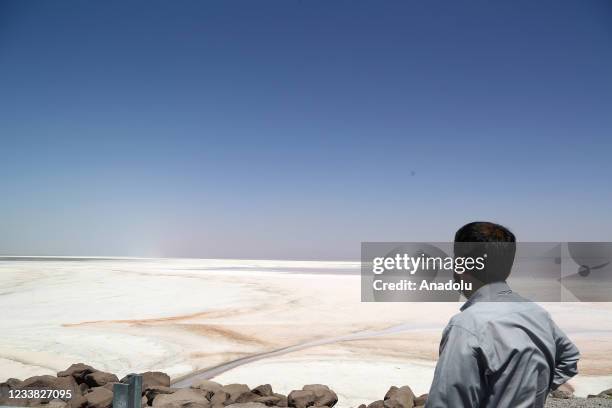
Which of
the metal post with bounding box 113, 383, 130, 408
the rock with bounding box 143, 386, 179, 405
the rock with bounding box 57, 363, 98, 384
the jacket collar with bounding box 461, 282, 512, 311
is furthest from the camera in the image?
the rock with bounding box 57, 363, 98, 384

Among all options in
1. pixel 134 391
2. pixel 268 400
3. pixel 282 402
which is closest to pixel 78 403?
pixel 268 400

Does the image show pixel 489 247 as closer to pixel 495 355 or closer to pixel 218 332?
pixel 495 355

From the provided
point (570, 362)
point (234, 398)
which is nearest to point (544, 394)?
point (570, 362)

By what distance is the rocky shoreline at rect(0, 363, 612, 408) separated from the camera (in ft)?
17.0

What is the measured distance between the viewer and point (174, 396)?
17.2ft

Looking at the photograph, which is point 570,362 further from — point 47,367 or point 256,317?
point 256,317

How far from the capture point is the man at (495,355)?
148 cm

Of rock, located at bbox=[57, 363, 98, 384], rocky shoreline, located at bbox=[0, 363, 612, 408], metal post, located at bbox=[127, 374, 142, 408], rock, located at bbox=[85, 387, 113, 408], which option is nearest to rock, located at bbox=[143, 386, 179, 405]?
rocky shoreline, located at bbox=[0, 363, 612, 408]

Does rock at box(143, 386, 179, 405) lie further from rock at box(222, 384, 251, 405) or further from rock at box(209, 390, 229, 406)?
rock at box(222, 384, 251, 405)

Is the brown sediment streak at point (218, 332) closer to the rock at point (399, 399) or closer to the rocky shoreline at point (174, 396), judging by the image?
the rocky shoreline at point (174, 396)

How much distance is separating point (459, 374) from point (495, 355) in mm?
141

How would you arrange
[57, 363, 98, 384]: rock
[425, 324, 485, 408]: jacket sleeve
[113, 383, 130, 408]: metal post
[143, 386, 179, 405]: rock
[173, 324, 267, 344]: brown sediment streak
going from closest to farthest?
[425, 324, 485, 408]: jacket sleeve → [113, 383, 130, 408]: metal post → [143, 386, 179, 405]: rock → [57, 363, 98, 384]: rock → [173, 324, 267, 344]: brown sediment streak

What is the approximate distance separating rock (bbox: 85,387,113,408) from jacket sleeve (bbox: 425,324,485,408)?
4.81 m

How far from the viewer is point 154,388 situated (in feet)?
18.6
